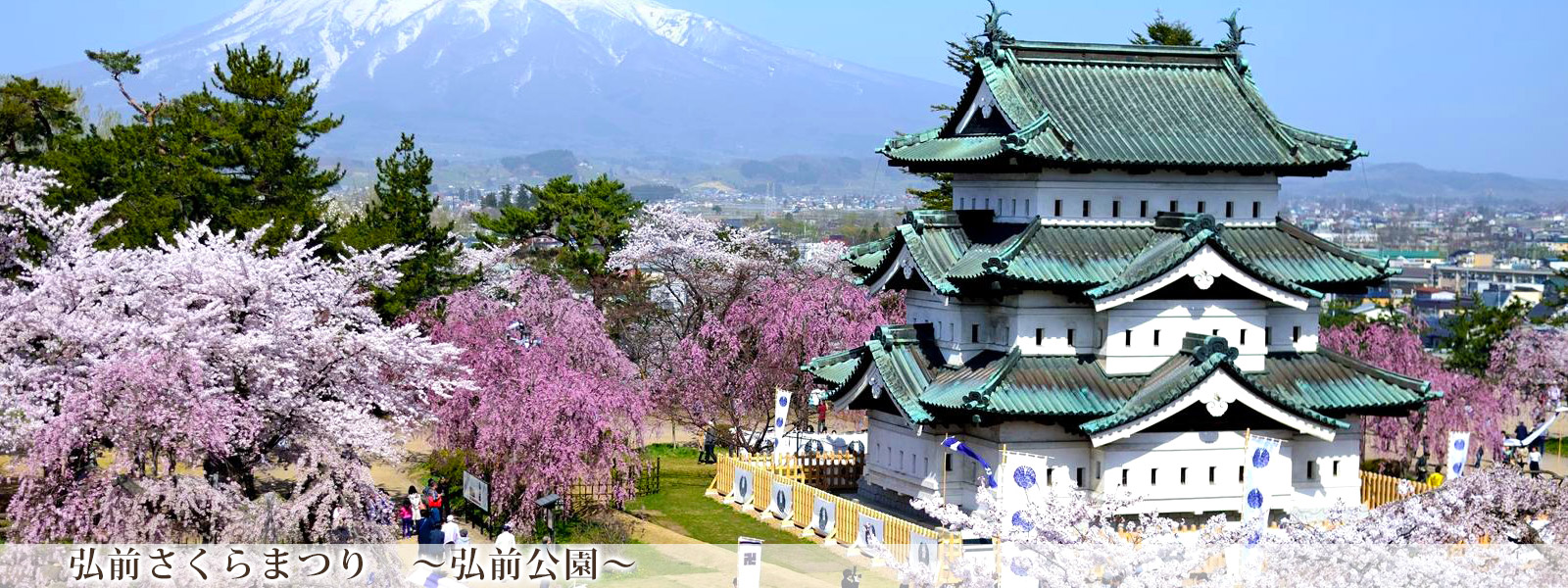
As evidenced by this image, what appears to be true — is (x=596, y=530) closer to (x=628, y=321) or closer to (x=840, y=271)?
(x=628, y=321)

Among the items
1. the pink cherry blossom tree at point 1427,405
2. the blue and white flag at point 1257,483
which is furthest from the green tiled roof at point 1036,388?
the pink cherry blossom tree at point 1427,405

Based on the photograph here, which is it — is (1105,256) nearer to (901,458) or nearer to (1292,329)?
(1292,329)

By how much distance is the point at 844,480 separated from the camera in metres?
41.8

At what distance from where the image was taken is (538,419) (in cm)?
3609

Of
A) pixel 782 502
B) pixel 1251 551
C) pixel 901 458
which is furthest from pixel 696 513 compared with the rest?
pixel 1251 551

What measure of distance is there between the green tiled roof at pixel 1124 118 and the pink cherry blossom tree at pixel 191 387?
1132cm

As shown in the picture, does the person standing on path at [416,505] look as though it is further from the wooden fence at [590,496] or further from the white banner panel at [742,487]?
the white banner panel at [742,487]

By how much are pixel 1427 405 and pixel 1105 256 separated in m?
13.2

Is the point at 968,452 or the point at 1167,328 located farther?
the point at 1167,328

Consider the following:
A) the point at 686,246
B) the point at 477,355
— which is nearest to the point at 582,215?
the point at 686,246

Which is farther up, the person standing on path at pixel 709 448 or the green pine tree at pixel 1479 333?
the green pine tree at pixel 1479 333

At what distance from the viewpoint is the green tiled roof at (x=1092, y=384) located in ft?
111

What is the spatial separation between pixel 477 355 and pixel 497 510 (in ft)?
20.7

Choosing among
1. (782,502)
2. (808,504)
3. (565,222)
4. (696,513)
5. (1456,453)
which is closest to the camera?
(1456,453)
